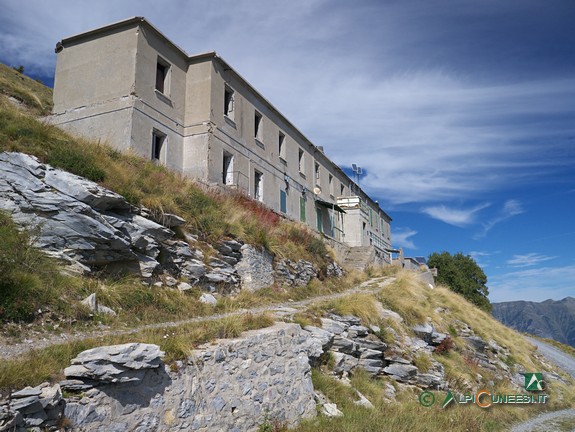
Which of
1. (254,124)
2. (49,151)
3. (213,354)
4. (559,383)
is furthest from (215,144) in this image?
(559,383)

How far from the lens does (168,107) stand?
20.2 metres

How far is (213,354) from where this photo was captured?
22.5 feet

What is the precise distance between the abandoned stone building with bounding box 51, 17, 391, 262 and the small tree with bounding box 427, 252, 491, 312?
918 inches

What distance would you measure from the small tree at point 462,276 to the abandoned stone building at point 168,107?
23.3 metres

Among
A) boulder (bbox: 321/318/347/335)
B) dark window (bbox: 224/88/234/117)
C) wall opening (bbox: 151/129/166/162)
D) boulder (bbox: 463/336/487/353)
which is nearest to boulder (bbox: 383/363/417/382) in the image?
boulder (bbox: 321/318/347/335)

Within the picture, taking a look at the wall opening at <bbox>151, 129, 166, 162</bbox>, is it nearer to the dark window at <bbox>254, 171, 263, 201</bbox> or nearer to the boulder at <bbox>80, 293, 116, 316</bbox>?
the dark window at <bbox>254, 171, 263, 201</bbox>

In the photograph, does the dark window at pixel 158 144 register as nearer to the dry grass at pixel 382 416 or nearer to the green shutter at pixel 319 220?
the dry grass at pixel 382 416

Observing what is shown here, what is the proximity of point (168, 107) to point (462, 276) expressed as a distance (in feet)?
111

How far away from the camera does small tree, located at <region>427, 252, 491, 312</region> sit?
136 ft

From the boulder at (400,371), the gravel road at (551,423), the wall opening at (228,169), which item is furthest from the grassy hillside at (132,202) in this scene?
the gravel road at (551,423)

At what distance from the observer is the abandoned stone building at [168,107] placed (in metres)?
18.4

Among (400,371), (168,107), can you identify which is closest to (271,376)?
(400,371)

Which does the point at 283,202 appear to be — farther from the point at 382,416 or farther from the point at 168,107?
the point at 382,416

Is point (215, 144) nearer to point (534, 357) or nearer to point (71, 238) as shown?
point (71, 238)
